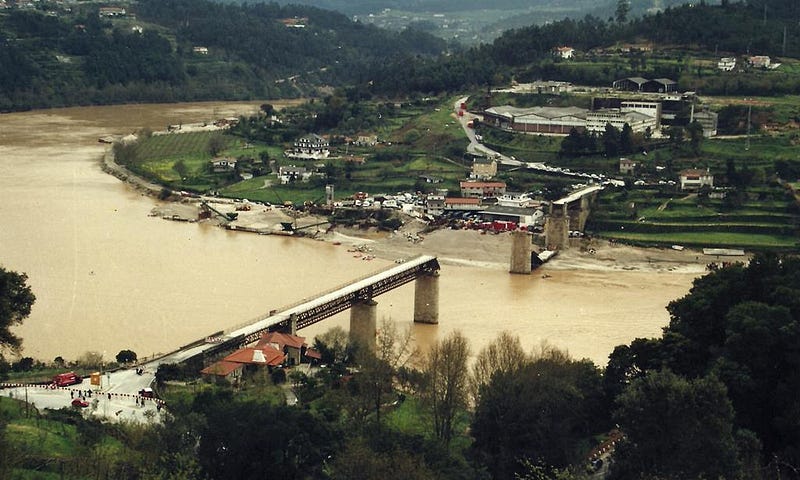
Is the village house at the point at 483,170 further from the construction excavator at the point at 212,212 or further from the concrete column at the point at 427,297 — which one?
the concrete column at the point at 427,297

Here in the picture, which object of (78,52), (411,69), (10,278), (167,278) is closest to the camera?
(10,278)

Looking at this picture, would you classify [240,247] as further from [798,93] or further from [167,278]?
[798,93]

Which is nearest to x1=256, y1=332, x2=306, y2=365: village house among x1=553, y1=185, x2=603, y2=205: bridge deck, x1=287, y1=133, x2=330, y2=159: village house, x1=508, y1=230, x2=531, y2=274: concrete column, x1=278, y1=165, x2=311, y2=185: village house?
x1=508, y1=230, x2=531, y2=274: concrete column

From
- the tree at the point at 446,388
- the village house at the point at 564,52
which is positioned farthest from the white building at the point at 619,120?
the tree at the point at 446,388

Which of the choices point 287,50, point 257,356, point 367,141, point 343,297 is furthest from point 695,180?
point 287,50

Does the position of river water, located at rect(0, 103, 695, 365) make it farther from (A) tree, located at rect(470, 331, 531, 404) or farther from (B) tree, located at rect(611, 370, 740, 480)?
(B) tree, located at rect(611, 370, 740, 480)

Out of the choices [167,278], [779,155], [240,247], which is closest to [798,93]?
[779,155]

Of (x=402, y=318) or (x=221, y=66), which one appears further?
(x=221, y=66)
